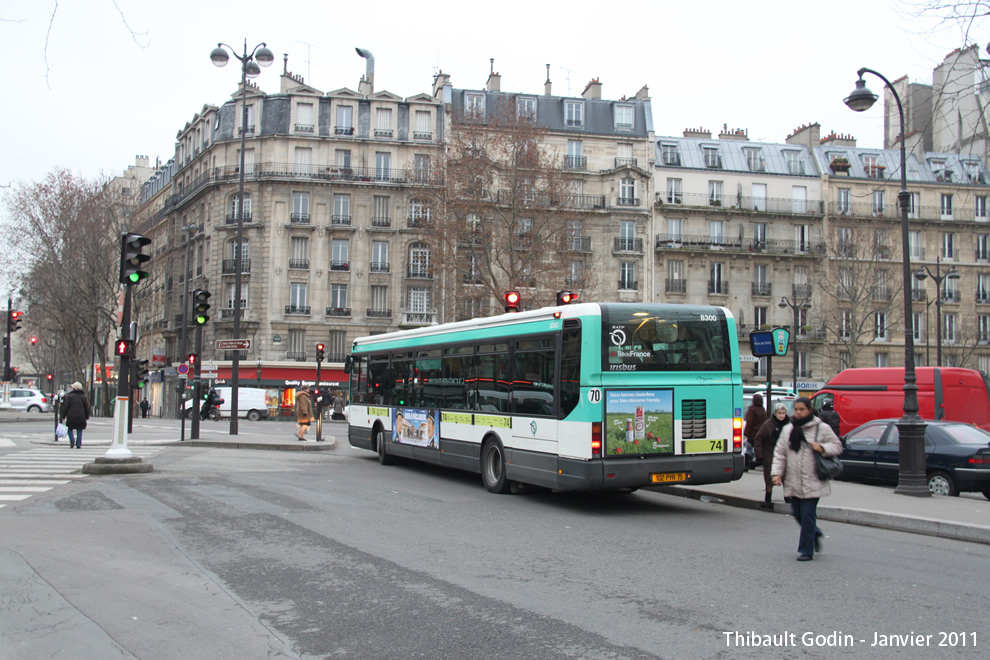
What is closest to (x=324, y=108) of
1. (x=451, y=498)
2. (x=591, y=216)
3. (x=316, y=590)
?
(x=591, y=216)

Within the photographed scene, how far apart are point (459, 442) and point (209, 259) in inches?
1670

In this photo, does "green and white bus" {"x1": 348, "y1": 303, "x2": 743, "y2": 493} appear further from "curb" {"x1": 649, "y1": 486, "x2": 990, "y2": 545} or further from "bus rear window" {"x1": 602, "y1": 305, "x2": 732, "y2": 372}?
"curb" {"x1": 649, "y1": 486, "x2": 990, "y2": 545}

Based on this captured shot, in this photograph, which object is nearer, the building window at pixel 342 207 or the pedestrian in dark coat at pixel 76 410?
the pedestrian in dark coat at pixel 76 410

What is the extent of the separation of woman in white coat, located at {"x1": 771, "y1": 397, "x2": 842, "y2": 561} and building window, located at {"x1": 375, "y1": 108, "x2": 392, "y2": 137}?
45756mm

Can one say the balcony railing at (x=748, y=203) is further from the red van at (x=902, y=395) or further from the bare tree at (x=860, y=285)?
the red van at (x=902, y=395)

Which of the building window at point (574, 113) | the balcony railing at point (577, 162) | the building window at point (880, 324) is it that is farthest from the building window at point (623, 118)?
the building window at point (880, 324)

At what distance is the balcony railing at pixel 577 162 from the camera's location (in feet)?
171

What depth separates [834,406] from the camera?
835 inches

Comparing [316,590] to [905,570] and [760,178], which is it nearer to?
[905,570]

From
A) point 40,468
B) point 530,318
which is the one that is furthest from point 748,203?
point 40,468

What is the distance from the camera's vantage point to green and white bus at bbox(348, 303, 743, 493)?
419 inches

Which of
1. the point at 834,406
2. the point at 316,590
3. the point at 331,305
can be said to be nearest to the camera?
the point at 316,590

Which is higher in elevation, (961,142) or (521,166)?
(521,166)

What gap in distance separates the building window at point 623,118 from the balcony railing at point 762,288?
13021 millimetres
